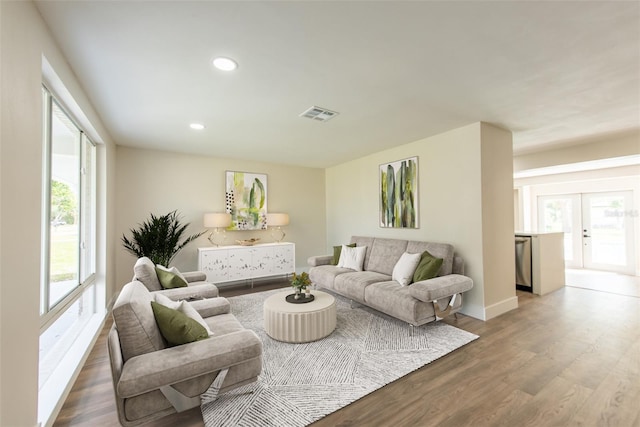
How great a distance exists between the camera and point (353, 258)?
4629mm

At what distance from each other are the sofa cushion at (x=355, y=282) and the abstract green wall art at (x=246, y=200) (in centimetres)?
230

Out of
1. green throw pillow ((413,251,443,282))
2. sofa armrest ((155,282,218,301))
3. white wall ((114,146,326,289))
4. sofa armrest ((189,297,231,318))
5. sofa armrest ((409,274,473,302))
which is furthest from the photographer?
white wall ((114,146,326,289))

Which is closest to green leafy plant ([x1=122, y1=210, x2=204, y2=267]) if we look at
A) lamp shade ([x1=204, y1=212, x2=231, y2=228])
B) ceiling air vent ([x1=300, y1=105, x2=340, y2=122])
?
lamp shade ([x1=204, y1=212, x2=231, y2=228])

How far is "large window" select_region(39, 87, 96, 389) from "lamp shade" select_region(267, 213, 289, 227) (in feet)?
9.20

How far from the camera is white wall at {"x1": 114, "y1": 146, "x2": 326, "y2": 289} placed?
4504 millimetres

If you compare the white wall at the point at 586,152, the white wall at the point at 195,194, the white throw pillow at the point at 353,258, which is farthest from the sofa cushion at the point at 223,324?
the white wall at the point at 586,152

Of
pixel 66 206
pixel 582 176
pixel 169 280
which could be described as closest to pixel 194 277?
pixel 169 280

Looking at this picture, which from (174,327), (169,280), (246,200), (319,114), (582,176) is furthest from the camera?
(582,176)

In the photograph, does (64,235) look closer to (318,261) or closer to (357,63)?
(357,63)

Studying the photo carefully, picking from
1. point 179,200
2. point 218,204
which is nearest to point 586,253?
point 218,204

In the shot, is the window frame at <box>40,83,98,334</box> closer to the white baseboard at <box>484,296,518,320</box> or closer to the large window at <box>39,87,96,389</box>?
the large window at <box>39,87,96,389</box>

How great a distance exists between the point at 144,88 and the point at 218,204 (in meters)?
3.00

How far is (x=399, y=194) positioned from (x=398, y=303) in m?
2.09

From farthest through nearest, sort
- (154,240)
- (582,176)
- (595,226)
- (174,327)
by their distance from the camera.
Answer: (595,226)
(582,176)
(154,240)
(174,327)
